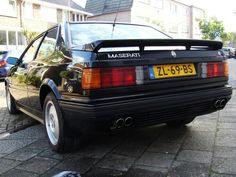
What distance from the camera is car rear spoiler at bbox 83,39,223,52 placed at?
3.18m

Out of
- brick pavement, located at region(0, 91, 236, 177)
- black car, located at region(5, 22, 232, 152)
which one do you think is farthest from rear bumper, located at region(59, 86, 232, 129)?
brick pavement, located at region(0, 91, 236, 177)

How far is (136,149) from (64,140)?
83cm

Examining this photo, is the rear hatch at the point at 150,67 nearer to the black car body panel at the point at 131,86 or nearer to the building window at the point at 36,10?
the black car body panel at the point at 131,86

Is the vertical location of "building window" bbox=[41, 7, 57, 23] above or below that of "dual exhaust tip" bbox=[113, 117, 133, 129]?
above

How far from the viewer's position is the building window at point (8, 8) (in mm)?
27570

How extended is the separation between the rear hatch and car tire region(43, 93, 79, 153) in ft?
2.19

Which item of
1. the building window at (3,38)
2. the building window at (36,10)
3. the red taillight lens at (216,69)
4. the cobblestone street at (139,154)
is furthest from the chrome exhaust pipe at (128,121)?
the building window at (36,10)

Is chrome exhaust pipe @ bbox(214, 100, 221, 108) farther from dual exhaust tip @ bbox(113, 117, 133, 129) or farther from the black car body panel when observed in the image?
dual exhaust tip @ bbox(113, 117, 133, 129)

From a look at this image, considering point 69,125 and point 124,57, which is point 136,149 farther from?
point 124,57

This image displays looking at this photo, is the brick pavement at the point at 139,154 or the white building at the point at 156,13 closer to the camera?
the brick pavement at the point at 139,154

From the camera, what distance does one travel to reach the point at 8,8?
28.2 metres

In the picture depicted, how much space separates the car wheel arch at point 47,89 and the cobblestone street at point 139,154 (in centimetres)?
62

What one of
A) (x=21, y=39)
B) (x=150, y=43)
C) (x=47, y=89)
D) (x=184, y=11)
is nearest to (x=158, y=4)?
(x=184, y=11)

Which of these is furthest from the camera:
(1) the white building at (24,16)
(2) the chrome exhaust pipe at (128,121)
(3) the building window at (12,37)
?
(3) the building window at (12,37)
